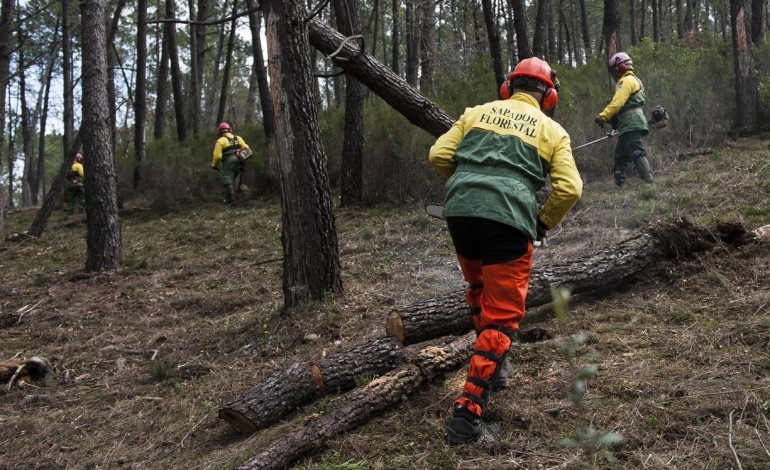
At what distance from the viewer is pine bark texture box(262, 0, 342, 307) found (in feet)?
17.6

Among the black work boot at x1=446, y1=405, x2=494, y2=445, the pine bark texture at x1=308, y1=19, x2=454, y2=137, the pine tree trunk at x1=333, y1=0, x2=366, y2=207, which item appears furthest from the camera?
the pine tree trunk at x1=333, y1=0, x2=366, y2=207

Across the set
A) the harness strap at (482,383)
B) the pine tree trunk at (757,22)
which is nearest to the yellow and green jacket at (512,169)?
the harness strap at (482,383)

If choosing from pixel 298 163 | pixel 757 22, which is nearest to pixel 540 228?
pixel 298 163

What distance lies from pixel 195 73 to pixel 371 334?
1622 cm

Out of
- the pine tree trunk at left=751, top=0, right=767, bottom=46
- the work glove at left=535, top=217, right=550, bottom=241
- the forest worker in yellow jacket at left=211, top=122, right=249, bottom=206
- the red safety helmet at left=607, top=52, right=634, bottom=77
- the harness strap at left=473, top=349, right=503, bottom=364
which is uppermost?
the pine tree trunk at left=751, top=0, right=767, bottom=46

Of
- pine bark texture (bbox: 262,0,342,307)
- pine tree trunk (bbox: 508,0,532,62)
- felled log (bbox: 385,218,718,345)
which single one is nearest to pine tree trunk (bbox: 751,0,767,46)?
pine tree trunk (bbox: 508,0,532,62)

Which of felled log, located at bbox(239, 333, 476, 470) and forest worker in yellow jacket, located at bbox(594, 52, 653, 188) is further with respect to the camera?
forest worker in yellow jacket, located at bbox(594, 52, 653, 188)

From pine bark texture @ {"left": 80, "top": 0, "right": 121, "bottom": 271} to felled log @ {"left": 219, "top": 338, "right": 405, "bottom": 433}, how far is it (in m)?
5.59

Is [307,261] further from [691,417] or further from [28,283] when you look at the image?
[28,283]

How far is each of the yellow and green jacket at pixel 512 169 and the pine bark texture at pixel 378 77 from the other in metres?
2.95

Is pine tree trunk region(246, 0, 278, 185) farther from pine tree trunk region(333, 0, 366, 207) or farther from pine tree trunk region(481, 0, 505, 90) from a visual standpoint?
pine tree trunk region(481, 0, 505, 90)

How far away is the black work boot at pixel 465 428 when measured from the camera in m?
3.02

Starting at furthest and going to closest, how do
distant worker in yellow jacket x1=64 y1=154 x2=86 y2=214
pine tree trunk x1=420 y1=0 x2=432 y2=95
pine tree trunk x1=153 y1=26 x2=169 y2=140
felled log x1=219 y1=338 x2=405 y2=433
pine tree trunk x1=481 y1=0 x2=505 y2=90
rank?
pine tree trunk x1=153 y1=26 x2=169 y2=140
distant worker in yellow jacket x1=64 y1=154 x2=86 y2=214
pine tree trunk x1=420 y1=0 x2=432 y2=95
pine tree trunk x1=481 y1=0 x2=505 y2=90
felled log x1=219 y1=338 x2=405 y2=433

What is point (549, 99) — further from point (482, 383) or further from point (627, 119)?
point (627, 119)
